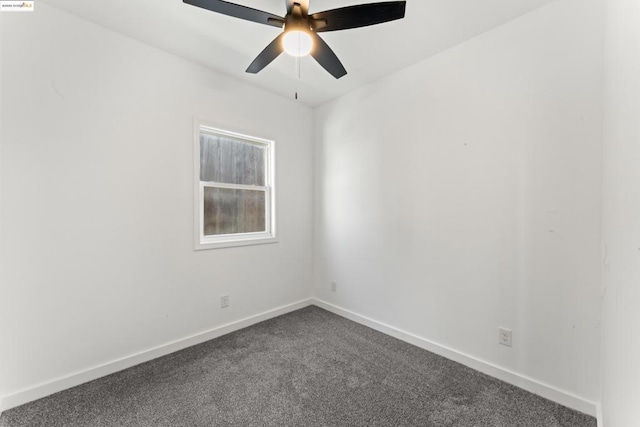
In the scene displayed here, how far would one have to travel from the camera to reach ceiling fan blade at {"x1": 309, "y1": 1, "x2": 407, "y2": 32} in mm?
1371

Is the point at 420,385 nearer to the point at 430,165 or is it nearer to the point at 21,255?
the point at 430,165

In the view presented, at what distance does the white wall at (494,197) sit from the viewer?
5.31ft

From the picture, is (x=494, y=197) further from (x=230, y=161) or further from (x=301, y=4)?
(x=230, y=161)

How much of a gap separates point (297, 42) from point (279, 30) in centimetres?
54

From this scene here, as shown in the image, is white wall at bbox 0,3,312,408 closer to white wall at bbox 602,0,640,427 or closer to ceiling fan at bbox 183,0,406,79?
ceiling fan at bbox 183,0,406,79

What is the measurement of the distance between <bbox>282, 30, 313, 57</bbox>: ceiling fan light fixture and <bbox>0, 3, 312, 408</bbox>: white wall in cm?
120

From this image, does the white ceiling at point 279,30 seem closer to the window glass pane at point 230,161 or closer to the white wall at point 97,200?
the white wall at point 97,200

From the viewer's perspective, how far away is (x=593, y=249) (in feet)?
5.18

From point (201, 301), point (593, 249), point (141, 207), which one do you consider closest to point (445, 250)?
point (593, 249)

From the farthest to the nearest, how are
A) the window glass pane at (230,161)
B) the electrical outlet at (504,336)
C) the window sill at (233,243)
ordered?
the window glass pane at (230,161), the window sill at (233,243), the electrical outlet at (504,336)

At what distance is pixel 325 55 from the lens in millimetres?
1805

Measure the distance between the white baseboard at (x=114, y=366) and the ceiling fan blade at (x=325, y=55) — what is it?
2.53 metres

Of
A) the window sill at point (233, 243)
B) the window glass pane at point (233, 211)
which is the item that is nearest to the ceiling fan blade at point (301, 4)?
the window glass pane at point (233, 211)

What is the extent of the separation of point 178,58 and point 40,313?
222cm
